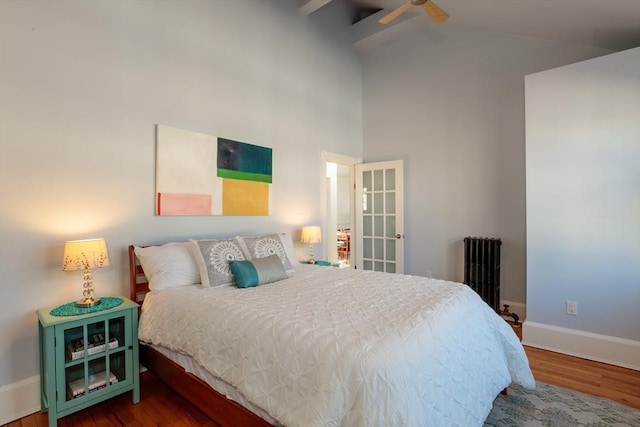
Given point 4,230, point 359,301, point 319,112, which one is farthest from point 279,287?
point 319,112

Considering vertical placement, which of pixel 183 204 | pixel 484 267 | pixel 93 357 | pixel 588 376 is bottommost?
pixel 588 376

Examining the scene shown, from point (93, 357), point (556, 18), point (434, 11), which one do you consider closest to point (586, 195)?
point (556, 18)

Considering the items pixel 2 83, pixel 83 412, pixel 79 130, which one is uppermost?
pixel 2 83

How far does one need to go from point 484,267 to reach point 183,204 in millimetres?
3541

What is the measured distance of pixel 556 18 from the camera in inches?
119

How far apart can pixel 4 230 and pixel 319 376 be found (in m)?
2.16

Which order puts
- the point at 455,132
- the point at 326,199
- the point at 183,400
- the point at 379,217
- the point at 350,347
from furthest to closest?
the point at 379,217, the point at 326,199, the point at 455,132, the point at 183,400, the point at 350,347

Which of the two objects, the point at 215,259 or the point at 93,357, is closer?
the point at 93,357

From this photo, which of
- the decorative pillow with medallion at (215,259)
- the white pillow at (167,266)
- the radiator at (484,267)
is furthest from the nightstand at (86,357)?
the radiator at (484,267)

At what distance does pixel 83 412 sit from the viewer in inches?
79.3

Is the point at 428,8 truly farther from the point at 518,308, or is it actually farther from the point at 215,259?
the point at 518,308

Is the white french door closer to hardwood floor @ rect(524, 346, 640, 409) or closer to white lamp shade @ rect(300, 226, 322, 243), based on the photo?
white lamp shade @ rect(300, 226, 322, 243)

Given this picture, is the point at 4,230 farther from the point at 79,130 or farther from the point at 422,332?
the point at 422,332

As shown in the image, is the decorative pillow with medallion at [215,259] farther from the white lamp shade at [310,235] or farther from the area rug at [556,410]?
the area rug at [556,410]
